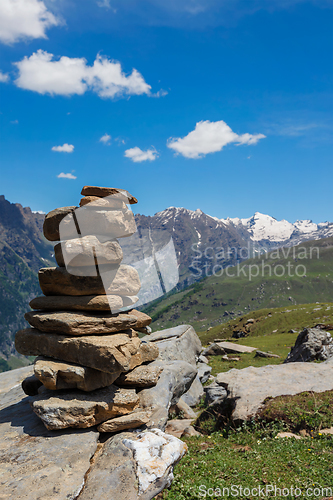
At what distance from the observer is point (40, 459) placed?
1110 centimetres

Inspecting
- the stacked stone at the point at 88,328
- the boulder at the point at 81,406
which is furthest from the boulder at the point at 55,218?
the boulder at the point at 81,406

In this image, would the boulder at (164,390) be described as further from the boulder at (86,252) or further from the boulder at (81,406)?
the boulder at (86,252)

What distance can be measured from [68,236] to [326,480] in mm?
15733

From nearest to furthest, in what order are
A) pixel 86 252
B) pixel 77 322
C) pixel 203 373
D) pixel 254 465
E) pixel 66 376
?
pixel 254 465 < pixel 66 376 < pixel 77 322 < pixel 86 252 < pixel 203 373

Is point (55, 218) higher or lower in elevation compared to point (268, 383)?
higher

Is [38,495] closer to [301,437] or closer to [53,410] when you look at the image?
[53,410]

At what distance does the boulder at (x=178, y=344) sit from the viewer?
88.5 feet

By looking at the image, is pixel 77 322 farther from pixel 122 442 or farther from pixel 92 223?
pixel 122 442

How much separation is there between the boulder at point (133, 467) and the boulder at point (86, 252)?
8423 millimetres

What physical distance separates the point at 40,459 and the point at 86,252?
8.85 metres

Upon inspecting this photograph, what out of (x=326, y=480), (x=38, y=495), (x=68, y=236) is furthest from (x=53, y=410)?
(x=326, y=480)

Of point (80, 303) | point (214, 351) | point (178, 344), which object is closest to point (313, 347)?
point (178, 344)

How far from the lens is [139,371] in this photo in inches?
653

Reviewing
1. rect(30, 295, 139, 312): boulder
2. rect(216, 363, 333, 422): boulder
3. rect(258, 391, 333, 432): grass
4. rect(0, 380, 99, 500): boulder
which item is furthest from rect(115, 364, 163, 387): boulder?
rect(258, 391, 333, 432): grass
